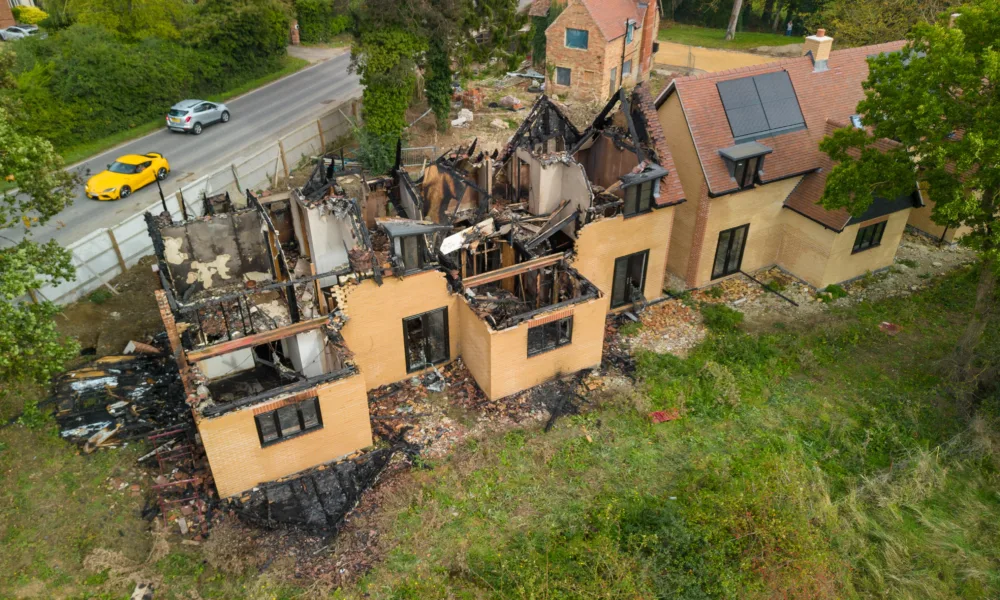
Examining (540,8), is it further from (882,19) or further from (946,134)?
(946,134)

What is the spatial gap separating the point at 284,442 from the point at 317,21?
50206 millimetres

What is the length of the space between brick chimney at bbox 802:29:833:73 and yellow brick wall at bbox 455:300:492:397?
1749cm

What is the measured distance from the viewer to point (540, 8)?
5091 cm

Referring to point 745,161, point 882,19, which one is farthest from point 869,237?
point 882,19

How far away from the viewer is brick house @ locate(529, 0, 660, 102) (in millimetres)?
44031

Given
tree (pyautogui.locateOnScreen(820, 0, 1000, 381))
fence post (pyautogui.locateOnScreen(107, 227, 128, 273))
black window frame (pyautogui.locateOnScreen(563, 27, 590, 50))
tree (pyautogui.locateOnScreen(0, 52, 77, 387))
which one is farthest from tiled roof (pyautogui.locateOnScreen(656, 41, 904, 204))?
fence post (pyautogui.locateOnScreen(107, 227, 128, 273))

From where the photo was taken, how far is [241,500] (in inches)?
646

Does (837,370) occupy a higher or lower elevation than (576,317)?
lower

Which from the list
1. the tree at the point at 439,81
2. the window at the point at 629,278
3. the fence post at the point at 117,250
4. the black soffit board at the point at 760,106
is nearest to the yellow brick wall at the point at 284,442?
the window at the point at 629,278

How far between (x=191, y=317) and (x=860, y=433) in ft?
62.5

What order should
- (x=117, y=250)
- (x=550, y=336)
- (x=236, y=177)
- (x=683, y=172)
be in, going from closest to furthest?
(x=550, y=336), (x=683, y=172), (x=117, y=250), (x=236, y=177)

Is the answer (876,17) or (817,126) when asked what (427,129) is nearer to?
(817,126)

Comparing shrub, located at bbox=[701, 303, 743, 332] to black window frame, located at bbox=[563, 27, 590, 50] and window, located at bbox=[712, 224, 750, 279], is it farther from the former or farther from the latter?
black window frame, located at bbox=[563, 27, 590, 50]

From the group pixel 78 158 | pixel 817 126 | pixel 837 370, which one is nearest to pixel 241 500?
pixel 837 370
